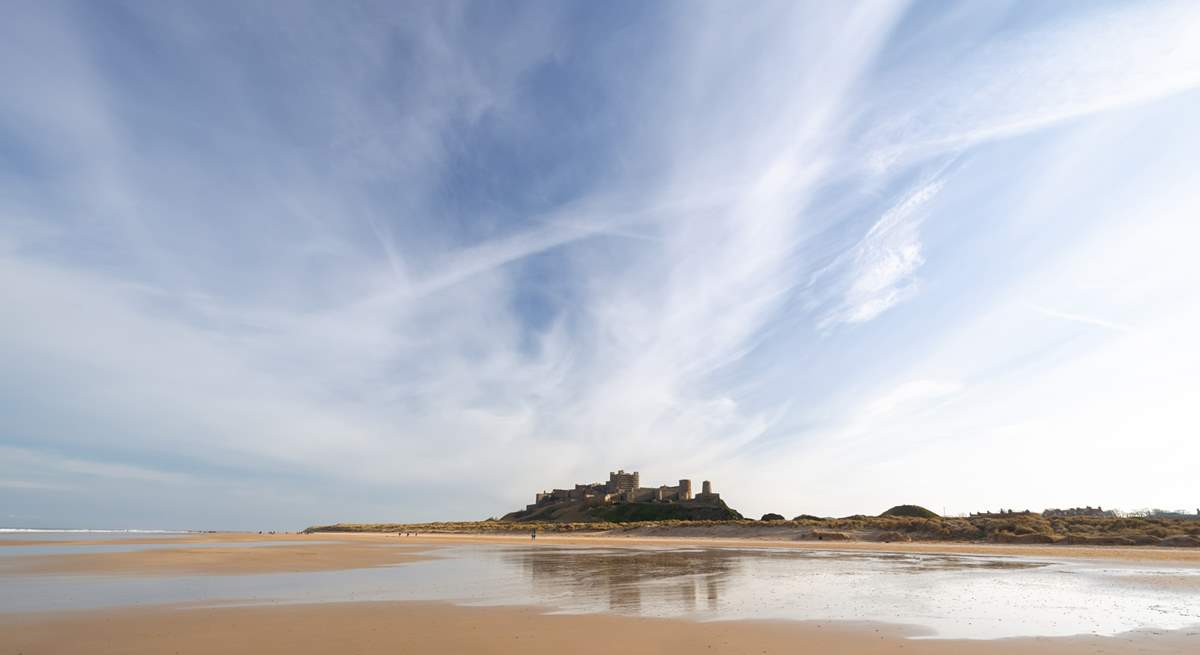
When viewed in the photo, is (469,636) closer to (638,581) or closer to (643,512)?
(638,581)

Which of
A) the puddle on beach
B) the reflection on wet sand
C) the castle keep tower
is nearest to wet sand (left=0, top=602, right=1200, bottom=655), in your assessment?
the puddle on beach

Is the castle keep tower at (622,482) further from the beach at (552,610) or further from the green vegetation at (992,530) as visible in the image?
the beach at (552,610)

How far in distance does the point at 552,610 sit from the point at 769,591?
20.3 ft

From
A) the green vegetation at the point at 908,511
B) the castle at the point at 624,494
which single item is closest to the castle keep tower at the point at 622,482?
the castle at the point at 624,494

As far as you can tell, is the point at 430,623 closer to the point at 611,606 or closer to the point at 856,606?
the point at 611,606

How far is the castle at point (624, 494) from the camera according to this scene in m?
134

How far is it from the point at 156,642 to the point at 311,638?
2.39 m

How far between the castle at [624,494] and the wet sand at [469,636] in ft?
396

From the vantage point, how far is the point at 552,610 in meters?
12.5

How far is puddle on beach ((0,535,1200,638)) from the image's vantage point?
11688 millimetres

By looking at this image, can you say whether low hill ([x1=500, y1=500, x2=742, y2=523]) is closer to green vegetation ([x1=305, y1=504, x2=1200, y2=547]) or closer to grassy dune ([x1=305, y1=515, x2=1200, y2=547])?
green vegetation ([x1=305, y1=504, x2=1200, y2=547])

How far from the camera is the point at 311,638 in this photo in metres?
9.78

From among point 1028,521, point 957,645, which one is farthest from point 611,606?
point 1028,521

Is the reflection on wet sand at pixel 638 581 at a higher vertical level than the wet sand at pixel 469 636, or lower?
lower
